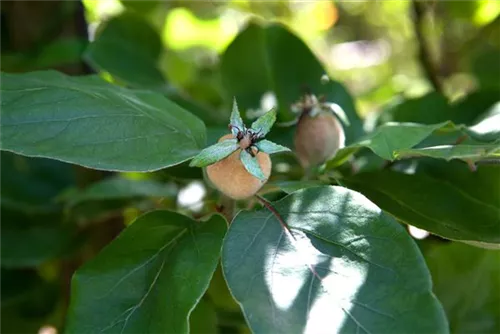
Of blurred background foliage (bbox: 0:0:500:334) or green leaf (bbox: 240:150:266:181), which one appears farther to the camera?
blurred background foliage (bbox: 0:0:500:334)

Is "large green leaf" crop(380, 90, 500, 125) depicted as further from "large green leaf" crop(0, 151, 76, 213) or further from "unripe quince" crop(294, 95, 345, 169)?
"large green leaf" crop(0, 151, 76, 213)

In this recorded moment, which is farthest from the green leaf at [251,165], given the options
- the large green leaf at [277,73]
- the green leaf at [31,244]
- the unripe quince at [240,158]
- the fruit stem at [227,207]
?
the green leaf at [31,244]

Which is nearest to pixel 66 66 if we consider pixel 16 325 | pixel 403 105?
pixel 16 325

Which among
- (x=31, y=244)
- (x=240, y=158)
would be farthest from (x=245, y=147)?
(x=31, y=244)

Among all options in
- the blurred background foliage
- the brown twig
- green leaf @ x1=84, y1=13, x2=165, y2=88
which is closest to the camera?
the blurred background foliage

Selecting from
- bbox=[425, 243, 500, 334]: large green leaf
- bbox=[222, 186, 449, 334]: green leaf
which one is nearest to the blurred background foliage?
bbox=[425, 243, 500, 334]: large green leaf

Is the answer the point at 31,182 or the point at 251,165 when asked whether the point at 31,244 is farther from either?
the point at 251,165

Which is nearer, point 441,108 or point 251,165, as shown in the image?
point 251,165
